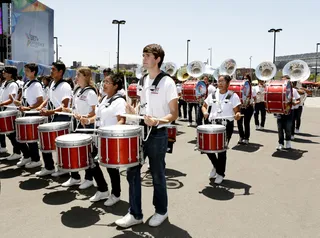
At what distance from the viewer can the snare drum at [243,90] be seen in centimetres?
943

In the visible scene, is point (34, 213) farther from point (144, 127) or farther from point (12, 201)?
point (144, 127)

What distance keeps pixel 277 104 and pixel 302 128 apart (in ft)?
16.7

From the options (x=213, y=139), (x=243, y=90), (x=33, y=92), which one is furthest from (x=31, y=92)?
(x=243, y=90)

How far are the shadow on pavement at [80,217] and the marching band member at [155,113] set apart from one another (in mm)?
404

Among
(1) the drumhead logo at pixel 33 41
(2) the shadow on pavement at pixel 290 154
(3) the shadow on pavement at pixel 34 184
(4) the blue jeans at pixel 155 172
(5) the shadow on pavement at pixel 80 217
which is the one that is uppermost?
(1) the drumhead logo at pixel 33 41

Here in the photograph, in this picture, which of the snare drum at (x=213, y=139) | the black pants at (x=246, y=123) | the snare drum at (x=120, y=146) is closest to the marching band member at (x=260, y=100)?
the black pants at (x=246, y=123)

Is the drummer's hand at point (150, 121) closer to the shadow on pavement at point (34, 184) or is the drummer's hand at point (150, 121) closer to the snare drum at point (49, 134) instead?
the snare drum at point (49, 134)

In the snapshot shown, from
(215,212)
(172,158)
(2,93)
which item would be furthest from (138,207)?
(2,93)

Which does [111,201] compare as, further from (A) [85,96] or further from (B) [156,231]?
(A) [85,96]

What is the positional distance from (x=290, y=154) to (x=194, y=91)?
4391 mm

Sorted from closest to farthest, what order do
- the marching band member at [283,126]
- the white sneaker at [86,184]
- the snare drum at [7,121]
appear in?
the white sneaker at [86,184], the snare drum at [7,121], the marching band member at [283,126]

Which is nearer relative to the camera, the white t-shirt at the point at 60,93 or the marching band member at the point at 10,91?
the white t-shirt at the point at 60,93

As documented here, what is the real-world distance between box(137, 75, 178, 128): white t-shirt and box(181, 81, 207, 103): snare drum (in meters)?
7.71

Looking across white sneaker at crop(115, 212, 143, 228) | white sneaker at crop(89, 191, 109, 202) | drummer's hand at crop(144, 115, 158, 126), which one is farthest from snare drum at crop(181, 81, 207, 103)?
drummer's hand at crop(144, 115, 158, 126)
